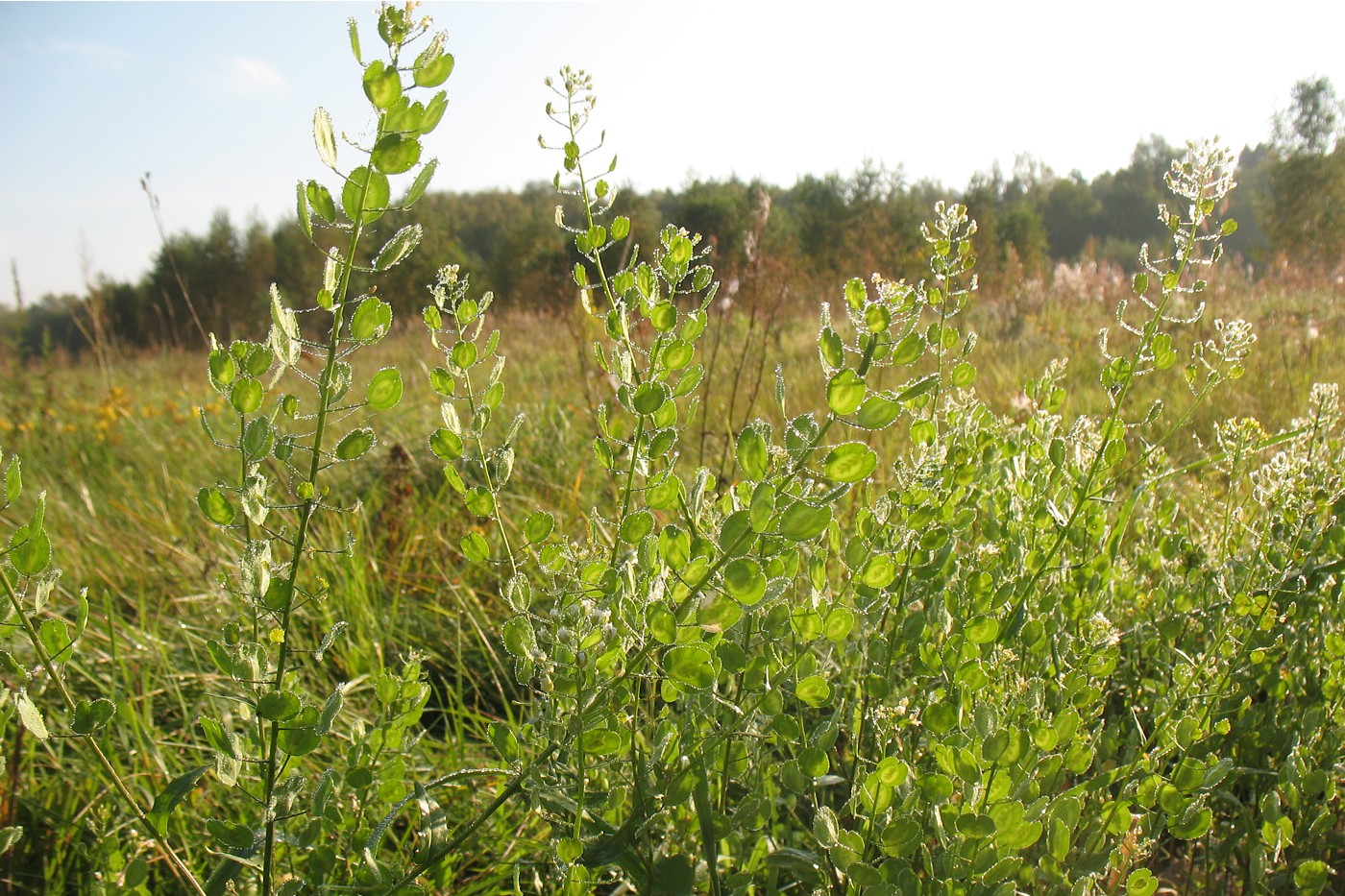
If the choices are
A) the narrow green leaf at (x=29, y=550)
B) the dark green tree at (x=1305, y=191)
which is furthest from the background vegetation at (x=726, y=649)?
the dark green tree at (x=1305, y=191)

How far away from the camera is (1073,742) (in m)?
1.11

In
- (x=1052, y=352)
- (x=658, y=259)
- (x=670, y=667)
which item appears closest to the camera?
(x=670, y=667)

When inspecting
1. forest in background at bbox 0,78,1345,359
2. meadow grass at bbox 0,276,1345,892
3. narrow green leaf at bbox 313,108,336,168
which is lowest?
meadow grass at bbox 0,276,1345,892

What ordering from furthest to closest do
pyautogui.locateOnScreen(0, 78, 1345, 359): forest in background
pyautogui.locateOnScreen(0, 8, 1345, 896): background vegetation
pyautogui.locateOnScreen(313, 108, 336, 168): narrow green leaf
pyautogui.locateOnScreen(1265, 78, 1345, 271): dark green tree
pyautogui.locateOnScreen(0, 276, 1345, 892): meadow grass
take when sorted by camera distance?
pyautogui.locateOnScreen(1265, 78, 1345, 271): dark green tree
pyautogui.locateOnScreen(0, 78, 1345, 359): forest in background
pyautogui.locateOnScreen(0, 276, 1345, 892): meadow grass
pyautogui.locateOnScreen(0, 8, 1345, 896): background vegetation
pyautogui.locateOnScreen(313, 108, 336, 168): narrow green leaf

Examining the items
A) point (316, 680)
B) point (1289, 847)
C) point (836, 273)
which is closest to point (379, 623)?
point (316, 680)

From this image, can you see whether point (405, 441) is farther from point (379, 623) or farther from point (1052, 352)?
point (1052, 352)

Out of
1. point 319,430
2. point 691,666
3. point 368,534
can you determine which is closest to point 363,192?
point 319,430

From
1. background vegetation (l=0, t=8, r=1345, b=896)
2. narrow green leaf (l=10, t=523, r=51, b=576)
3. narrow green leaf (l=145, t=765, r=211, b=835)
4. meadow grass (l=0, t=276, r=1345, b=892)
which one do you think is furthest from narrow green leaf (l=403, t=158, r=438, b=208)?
narrow green leaf (l=145, t=765, r=211, b=835)

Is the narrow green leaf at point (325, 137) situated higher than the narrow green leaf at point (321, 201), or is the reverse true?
the narrow green leaf at point (325, 137)

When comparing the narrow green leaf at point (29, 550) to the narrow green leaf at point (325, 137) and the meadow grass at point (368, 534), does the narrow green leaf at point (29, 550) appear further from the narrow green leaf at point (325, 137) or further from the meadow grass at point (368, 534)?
the narrow green leaf at point (325, 137)

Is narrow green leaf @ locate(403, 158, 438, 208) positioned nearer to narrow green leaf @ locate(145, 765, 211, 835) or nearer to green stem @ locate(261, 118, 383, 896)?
green stem @ locate(261, 118, 383, 896)

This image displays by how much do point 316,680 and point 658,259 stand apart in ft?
5.52

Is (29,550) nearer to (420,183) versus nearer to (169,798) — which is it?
(169,798)

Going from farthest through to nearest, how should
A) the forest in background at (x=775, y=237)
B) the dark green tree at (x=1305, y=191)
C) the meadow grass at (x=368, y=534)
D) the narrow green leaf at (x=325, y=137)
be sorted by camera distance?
1. the dark green tree at (x=1305, y=191)
2. the forest in background at (x=775, y=237)
3. the meadow grass at (x=368, y=534)
4. the narrow green leaf at (x=325, y=137)
